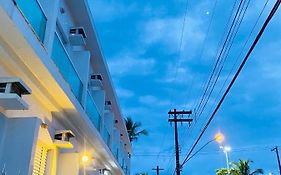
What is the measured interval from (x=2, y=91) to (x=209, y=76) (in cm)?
613

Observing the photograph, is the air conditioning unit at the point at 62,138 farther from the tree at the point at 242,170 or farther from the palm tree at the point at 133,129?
the tree at the point at 242,170

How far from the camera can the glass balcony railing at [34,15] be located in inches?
231

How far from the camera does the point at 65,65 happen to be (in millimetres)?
8656

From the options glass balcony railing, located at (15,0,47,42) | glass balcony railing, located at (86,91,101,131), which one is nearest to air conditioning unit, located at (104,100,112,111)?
glass balcony railing, located at (86,91,101,131)

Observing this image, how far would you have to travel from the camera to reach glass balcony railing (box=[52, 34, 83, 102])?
7932 mm

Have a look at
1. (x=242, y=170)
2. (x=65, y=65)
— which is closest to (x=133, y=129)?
(x=242, y=170)

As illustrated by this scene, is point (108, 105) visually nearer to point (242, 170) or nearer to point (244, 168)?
point (242, 170)

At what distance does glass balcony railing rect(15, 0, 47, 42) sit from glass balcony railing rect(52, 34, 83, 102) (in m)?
0.83

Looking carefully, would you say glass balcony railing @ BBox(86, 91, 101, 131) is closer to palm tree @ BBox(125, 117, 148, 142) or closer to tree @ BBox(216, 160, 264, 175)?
palm tree @ BBox(125, 117, 148, 142)

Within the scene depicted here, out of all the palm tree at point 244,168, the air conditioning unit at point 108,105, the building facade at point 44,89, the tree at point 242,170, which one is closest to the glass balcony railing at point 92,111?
the building facade at point 44,89

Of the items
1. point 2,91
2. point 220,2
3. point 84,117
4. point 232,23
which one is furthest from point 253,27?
point 84,117

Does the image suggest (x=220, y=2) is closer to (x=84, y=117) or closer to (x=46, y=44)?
(x=46, y=44)

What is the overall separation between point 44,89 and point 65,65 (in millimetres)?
1450

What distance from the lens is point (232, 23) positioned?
695cm
